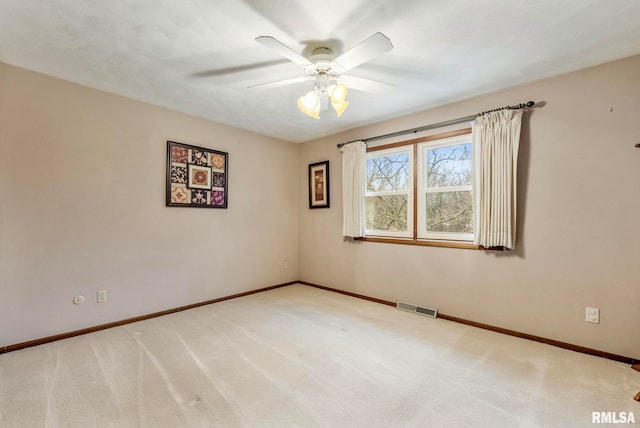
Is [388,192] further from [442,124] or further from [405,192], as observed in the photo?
[442,124]

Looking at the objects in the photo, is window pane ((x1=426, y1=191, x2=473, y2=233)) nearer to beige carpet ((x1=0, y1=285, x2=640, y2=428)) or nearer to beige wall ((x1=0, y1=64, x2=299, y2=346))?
beige carpet ((x1=0, y1=285, x2=640, y2=428))

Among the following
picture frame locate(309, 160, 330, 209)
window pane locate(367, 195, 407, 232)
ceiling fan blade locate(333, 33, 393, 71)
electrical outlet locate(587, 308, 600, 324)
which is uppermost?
ceiling fan blade locate(333, 33, 393, 71)

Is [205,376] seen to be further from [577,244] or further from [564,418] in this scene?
[577,244]

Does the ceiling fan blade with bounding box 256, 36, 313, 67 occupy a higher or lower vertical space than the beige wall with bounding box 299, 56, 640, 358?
higher

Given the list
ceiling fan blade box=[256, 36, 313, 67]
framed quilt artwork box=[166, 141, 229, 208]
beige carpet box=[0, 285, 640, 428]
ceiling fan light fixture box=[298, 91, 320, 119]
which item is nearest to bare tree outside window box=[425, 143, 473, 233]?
beige carpet box=[0, 285, 640, 428]

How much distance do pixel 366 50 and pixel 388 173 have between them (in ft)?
7.32

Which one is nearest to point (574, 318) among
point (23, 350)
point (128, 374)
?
point (128, 374)

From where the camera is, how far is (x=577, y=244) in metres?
2.47

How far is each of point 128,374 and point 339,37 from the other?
9.51ft

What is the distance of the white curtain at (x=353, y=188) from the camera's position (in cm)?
394

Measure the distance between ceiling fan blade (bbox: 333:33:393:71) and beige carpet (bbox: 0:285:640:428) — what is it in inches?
86.3

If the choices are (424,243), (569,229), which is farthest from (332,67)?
(569,229)

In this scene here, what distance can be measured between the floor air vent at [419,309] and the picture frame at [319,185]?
184cm

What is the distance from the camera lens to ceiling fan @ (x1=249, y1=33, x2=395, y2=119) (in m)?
1.73
